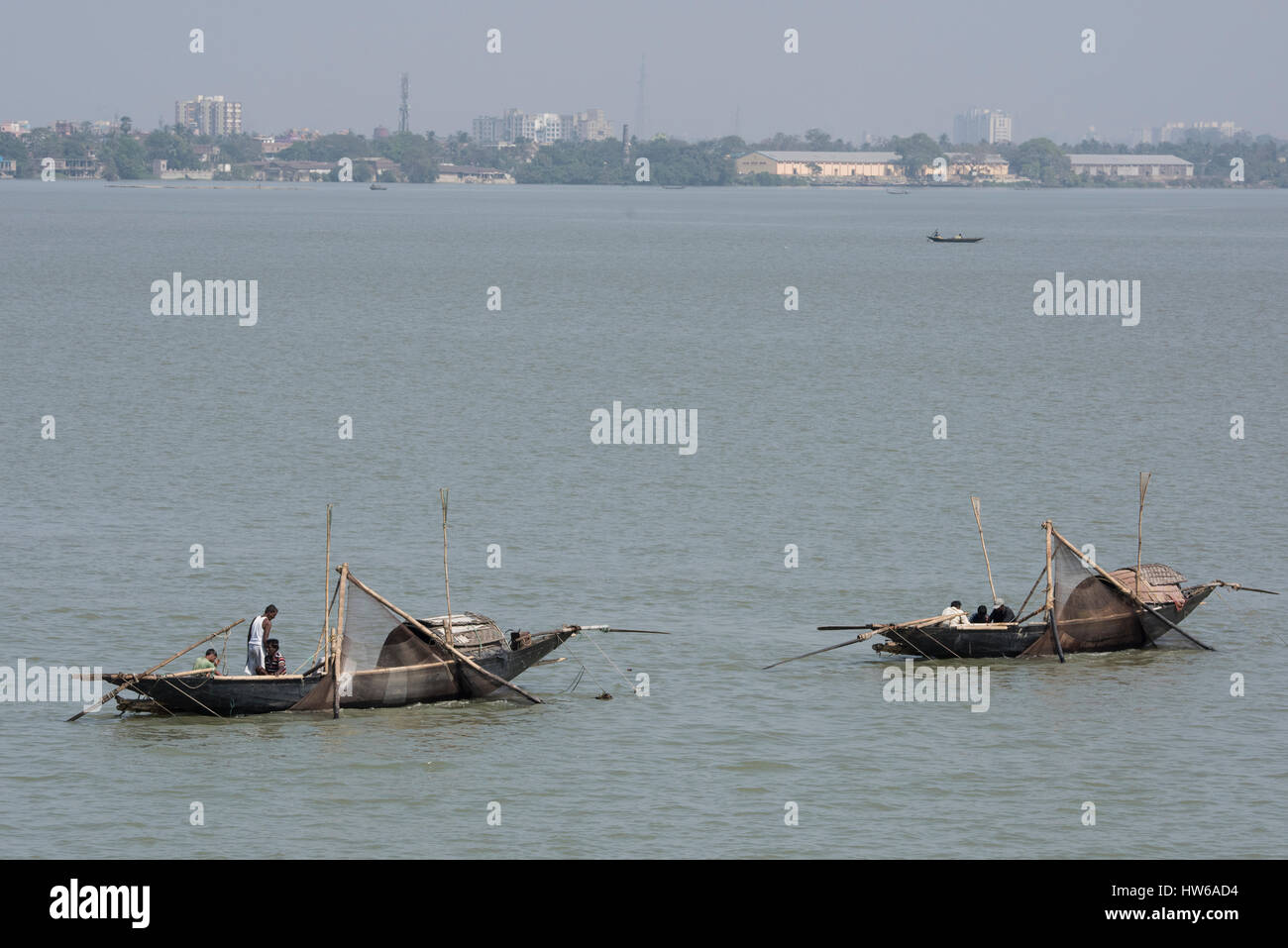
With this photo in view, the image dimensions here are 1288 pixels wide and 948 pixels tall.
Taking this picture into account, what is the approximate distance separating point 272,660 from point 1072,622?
17.3m

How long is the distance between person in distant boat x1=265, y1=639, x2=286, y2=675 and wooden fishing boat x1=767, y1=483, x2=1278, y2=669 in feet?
34.7

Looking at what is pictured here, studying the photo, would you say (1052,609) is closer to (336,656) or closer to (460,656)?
(460,656)

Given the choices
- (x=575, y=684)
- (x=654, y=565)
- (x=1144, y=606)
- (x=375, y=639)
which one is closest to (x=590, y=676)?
(x=575, y=684)

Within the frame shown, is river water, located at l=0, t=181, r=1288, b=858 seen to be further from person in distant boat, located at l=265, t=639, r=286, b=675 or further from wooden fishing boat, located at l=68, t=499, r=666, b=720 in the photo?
person in distant boat, located at l=265, t=639, r=286, b=675

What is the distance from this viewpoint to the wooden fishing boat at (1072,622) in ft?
126

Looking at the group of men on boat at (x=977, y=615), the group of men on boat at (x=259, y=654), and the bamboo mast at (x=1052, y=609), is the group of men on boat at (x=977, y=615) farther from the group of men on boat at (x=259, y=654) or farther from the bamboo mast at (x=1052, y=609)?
the group of men on boat at (x=259, y=654)

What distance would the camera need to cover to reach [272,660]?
113 ft

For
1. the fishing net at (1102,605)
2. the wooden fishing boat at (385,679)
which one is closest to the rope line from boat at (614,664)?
the wooden fishing boat at (385,679)

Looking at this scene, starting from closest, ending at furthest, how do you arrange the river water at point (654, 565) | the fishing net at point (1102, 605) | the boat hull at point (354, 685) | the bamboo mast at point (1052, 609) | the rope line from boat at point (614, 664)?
1. the river water at point (654, 565)
2. the boat hull at point (354, 685)
3. the rope line from boat at point (614, 664)
4. the bamboo mast at point (1052, 609)
5. the fishing net at point (1102, 605)

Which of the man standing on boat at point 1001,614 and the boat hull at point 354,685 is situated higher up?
the man standing on boat at point 1001,614

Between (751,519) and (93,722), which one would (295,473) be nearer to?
(751,519)

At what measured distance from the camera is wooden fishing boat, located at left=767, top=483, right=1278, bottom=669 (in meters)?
38.3

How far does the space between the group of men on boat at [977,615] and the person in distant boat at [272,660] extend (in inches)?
549
